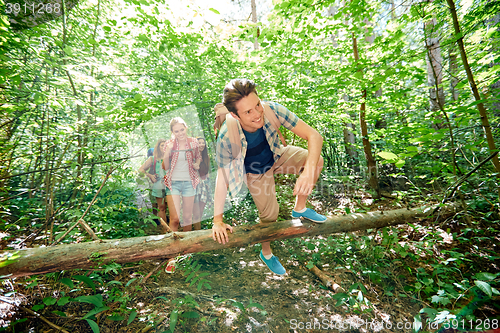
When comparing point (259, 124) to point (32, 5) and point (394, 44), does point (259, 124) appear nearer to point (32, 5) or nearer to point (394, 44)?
point (394, 44)

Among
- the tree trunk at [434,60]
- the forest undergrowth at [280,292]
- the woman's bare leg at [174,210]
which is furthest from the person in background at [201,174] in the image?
the tree trunk at [434,60]

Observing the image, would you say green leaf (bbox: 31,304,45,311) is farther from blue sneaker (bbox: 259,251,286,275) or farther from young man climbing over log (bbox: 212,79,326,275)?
blue sneaker (bbox: 259,251,286,275)

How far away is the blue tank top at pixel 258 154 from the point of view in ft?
7.12

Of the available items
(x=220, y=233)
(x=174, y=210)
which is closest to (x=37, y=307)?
(x=174, y=210)

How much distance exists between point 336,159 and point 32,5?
8.11 meters

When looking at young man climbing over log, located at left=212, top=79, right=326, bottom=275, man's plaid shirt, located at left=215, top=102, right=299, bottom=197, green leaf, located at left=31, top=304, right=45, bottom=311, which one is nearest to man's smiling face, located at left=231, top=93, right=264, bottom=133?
young man climbing over log, located at left=212, top=79, right=326, bottom=275

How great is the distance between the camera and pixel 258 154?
2.26m

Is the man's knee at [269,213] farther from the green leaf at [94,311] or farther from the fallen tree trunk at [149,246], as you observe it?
the green leaf at [94,311]

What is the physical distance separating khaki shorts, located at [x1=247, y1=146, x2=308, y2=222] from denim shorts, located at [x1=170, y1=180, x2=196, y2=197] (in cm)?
138

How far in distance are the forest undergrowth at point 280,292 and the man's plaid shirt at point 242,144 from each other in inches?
43.0

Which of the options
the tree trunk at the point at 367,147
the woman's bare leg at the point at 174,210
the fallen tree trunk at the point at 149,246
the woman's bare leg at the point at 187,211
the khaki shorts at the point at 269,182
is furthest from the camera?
the tree trunk at the point at 367,147

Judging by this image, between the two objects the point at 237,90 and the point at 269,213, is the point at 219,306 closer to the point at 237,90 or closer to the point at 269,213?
the point at 269,213

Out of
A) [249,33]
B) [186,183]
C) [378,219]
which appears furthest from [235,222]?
[249,33]

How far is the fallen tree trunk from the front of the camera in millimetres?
1793
